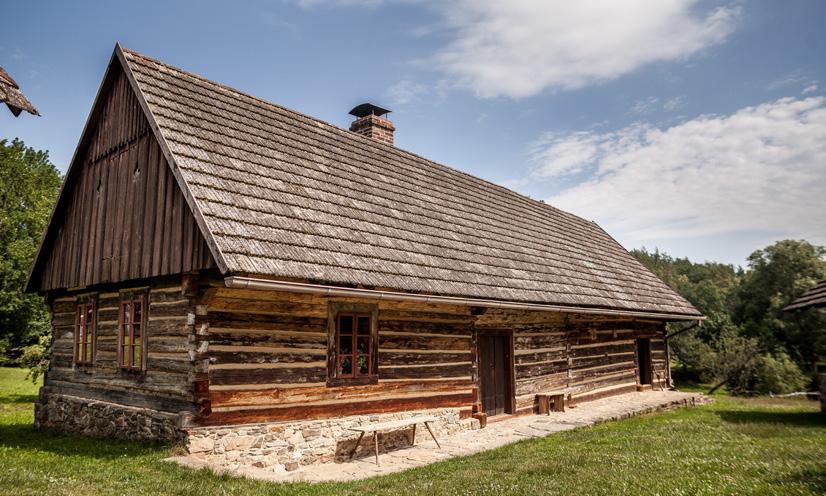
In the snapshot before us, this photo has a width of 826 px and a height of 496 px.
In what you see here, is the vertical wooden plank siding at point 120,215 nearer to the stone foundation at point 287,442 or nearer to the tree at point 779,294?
the stone foundation at point 287,442

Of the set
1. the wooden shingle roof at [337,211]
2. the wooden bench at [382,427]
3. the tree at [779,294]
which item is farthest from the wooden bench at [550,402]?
the tree at [779,294]

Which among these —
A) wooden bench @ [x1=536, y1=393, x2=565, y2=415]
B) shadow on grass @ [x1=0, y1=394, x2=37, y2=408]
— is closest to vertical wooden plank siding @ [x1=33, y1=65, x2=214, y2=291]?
shadow on grass @ [x1=0, y1=394, x2=37, y2=408]

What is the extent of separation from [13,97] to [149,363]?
4.29 metres

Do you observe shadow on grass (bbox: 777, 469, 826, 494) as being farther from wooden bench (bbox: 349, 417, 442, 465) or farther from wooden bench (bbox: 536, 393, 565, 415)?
wooden bench (bbox: 536, 393, 565, 415)

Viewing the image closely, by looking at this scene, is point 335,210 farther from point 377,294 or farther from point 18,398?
point 18,398

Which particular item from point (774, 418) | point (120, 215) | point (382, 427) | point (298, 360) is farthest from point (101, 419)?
point (774, 418)

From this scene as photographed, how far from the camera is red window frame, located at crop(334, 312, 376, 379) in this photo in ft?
31.0

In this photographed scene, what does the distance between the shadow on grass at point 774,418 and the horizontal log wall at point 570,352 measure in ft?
10.3

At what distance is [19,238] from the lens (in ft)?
92.7

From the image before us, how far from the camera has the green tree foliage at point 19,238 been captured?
25.9 m

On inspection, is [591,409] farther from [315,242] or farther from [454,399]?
[315,242]

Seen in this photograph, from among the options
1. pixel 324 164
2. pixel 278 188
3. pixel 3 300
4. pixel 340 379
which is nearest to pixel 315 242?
pixel 278 188

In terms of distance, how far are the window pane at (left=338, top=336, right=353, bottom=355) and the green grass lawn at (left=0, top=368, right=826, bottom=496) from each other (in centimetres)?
237

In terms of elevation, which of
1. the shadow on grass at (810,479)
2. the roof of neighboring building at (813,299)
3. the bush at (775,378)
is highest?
the roof of neighboring building at (813,299)
